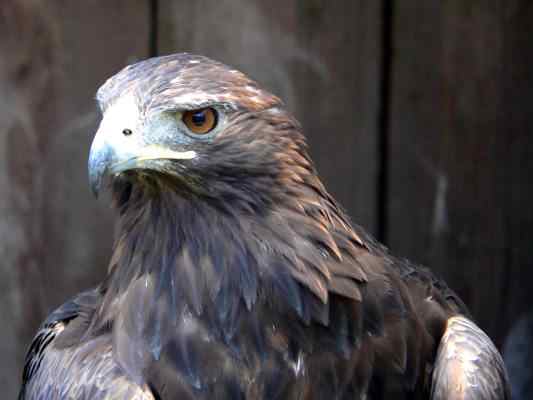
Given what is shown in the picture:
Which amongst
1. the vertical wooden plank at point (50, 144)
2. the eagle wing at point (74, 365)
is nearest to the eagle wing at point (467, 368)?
the eagle wing at point (74, 365)

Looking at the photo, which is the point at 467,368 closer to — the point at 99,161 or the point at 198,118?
the point at 198,118

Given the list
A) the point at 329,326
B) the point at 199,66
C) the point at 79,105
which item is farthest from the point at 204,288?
the point at 79,105

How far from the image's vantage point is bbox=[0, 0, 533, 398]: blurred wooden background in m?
4.17

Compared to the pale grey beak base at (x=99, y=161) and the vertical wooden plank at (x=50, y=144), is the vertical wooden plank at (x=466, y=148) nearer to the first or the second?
the vertical wooden plank at (x=50, y=144)

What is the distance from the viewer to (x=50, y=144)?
13.8 ft

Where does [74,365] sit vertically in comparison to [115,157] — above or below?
below

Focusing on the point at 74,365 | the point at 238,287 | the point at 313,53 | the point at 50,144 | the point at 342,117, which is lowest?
the point at 74,365

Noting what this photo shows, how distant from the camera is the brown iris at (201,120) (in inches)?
104

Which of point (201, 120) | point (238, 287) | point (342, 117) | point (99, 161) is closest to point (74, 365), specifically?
point (238, 287)

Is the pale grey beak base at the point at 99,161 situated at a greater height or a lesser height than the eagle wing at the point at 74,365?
greater

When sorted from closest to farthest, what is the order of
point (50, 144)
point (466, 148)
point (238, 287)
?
point (238, 287) < point (50, 144) < point (466, 148)

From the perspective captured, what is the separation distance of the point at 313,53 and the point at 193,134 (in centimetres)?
167

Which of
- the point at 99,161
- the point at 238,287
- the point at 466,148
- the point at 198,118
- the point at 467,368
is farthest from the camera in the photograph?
the point at 466,148

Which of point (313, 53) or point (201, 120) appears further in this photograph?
point (313, 53)
